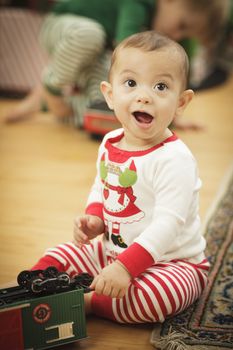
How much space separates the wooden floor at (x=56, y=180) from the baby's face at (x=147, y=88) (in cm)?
34

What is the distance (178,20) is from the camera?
199cm

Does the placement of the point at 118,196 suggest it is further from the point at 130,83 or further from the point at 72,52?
the point at 72,52

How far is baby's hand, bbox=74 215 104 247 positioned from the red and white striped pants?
0.05 metres

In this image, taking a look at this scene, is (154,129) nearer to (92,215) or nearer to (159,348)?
(92,215)

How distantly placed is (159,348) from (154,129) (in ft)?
1.13

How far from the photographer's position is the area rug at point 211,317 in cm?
88

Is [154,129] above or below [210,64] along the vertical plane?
above

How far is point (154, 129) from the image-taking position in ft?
3.06

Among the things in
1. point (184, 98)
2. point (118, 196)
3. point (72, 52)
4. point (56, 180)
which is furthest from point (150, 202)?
point (72, 52)

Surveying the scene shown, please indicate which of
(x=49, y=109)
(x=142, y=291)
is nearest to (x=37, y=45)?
(x=49, y=109)

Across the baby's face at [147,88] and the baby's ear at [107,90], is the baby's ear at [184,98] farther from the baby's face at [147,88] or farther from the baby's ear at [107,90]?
the baby's ear at [107,90]

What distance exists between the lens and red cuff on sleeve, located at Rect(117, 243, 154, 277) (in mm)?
886

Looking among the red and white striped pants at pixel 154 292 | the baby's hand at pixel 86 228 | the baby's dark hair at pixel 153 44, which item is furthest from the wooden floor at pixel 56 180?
the baby's dark hair at pixel 153 44

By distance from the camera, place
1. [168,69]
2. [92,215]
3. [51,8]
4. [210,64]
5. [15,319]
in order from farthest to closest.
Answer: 1. [210,64]
2. [51,8]
3. [92,215]
4. [168,69]
5. [15,319]
